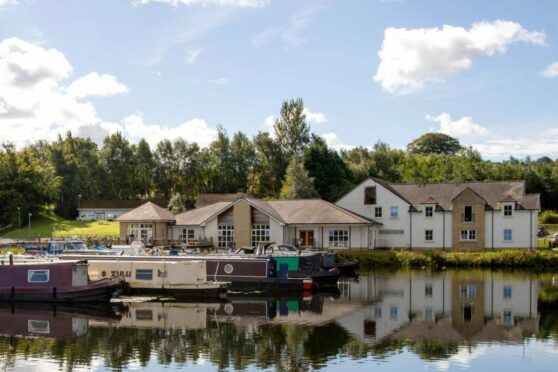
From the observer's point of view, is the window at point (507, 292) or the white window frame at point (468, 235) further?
the white window frame at point (468, 235)

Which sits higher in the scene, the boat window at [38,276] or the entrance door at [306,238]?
the entrance door at [306,238]

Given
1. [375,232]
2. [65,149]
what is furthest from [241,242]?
[65,149]

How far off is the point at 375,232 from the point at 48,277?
3759 centimetres

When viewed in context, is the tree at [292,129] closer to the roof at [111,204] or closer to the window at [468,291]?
the roof at [111,204]

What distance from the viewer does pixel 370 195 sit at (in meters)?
68.7

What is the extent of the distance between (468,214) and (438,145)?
11362 cm

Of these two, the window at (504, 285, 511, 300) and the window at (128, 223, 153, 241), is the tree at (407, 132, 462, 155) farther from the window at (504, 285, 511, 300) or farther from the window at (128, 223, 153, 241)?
the window at (504, 285, 511, 300)

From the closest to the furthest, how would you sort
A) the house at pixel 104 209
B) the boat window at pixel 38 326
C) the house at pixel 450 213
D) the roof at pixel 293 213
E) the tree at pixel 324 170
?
the boat window at pixel 38 326 < the roof at pixel 293 213 < the house at pixel 450 213 < the tree at pixel 324 170 < the house at pixel 104 209

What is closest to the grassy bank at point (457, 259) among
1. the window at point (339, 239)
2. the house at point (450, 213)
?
the window at point (339, 239)

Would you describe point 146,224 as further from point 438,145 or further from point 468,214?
point 438,145

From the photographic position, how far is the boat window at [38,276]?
1448 inches

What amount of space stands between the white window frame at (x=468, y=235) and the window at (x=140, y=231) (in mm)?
30555

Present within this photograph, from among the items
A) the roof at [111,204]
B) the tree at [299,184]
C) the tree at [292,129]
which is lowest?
the roof at [111,204]

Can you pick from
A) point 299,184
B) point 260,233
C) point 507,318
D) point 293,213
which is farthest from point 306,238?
point 507,318
